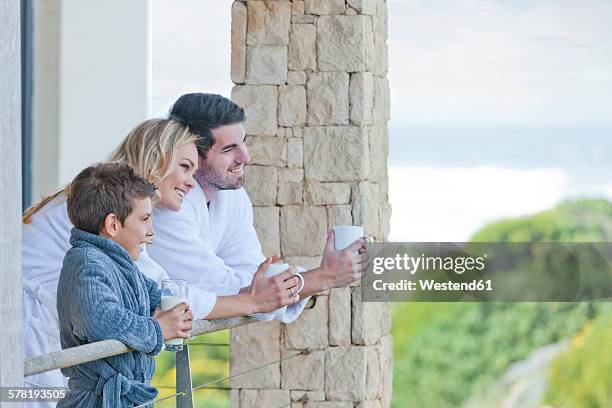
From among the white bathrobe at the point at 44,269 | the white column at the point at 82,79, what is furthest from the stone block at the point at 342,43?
the white column at the point at 82,79

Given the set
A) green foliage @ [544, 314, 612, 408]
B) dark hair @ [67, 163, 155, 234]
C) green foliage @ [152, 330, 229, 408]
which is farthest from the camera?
green foliage @ [544, 314, 612, 408]

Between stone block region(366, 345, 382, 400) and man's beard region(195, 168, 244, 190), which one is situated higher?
man's beard region(195, 168, 244, 190)

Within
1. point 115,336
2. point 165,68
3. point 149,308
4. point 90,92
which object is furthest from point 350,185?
point 165,68

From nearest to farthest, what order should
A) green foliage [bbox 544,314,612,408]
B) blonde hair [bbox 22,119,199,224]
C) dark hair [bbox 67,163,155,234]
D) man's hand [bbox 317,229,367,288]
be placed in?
dark hair [bbox 67,163,155,234]
blonde hair [bbox 22,119,199,224]
man's hand [bbox 317,229,367,288]
green foliage [bbox 544,314,612,408]

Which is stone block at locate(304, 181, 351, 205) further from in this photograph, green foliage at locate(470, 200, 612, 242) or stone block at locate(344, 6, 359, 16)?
green foliage at locate(470, 200, 612, 242)

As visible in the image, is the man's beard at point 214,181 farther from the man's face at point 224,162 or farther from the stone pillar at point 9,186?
the stone pillar at point 9,186

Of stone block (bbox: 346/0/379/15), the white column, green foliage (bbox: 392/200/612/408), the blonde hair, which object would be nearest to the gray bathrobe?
the blonde hair

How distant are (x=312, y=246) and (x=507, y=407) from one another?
26.6 ft

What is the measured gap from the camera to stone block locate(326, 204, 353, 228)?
10.9 ft

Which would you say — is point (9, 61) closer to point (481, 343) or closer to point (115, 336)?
point (115, 336)

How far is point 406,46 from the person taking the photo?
10719 mm

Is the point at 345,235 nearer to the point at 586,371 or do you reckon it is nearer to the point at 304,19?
the point at 304,19

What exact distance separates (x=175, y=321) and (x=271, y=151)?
1.26 meters

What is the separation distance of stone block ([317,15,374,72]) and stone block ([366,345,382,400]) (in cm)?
80
